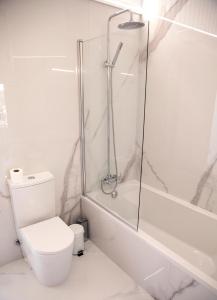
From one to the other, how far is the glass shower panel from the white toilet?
501 mm

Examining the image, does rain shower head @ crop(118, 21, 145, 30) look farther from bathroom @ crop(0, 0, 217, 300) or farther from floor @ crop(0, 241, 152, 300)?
floor @ crop(0, 241, 152, 300)

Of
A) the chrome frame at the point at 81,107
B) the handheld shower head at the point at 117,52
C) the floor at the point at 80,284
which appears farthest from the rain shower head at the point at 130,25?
the floor at the point at 80,284

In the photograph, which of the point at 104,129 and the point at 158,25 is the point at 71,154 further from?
the point at 158,25

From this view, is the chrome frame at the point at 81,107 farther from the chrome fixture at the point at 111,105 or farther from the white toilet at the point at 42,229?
the white toilet at the point at 42,229

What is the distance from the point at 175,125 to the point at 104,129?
0.70m

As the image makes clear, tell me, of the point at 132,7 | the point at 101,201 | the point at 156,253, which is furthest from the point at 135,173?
the point at 132,7

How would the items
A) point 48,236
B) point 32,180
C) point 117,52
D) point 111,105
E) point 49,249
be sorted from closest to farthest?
point 49,249 < point 48,236 < point 32,180 < point 117,52 < point 111,105

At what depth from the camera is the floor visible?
1680 mm

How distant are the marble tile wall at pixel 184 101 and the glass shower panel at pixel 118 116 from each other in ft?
0.52

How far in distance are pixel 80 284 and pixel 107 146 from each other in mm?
1260

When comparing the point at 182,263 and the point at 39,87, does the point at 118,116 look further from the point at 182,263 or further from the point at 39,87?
the point at 182,263

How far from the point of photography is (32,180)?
1.83 meters

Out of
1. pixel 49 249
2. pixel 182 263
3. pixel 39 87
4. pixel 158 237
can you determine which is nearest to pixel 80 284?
pixel 49 249

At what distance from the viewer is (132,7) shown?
2.15 meters
